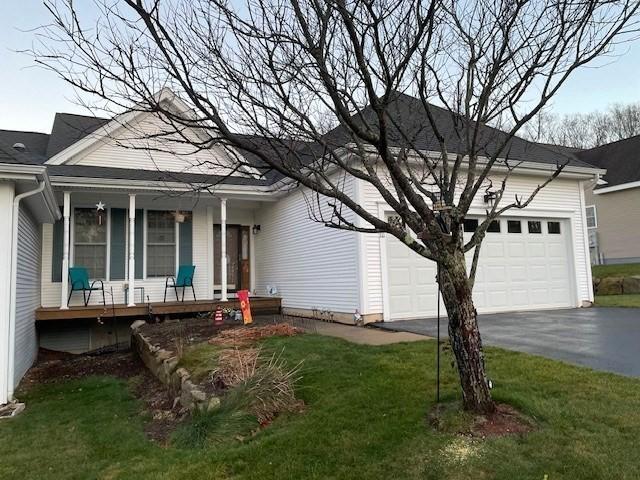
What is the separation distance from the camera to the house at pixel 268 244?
9.79 meters

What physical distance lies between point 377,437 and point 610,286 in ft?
51.1

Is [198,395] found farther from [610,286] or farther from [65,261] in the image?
[610,286]

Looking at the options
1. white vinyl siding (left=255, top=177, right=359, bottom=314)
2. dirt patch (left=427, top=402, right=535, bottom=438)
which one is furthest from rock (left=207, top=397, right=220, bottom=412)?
white vinyl siding (left=255, top=177, right=359, bottom=314)

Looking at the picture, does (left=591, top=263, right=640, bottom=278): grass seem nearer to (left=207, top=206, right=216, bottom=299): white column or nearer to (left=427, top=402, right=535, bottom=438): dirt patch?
(left=207, top=206, right=216, bottom=299): white column

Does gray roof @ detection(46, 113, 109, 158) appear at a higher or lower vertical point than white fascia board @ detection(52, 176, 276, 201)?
higher

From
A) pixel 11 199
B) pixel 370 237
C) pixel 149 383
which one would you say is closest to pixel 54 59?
pixel 11 199

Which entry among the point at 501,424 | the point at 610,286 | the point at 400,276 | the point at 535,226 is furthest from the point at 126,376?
the point at 610,286

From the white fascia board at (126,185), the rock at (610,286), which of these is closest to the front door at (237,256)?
the white fascia board at (126,185)

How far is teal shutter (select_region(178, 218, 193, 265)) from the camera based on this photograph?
12.8 meters

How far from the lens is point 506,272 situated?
1095 cm

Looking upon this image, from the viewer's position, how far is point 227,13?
418cm

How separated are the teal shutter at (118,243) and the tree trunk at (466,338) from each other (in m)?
10.2

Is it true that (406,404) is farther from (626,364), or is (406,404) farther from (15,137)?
(15,137)

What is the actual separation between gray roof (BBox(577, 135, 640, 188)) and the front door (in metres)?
16.3
